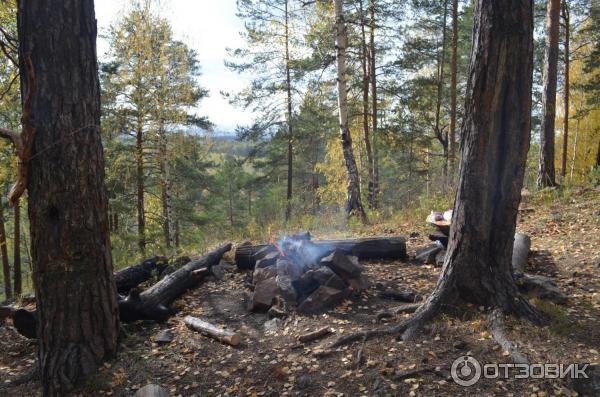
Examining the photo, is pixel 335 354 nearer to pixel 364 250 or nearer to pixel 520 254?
pixel 364 250

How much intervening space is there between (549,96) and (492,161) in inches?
317

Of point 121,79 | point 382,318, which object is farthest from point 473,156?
point 121,79

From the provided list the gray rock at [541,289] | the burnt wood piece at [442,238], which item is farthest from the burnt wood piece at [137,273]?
the gray rock at [541,289]

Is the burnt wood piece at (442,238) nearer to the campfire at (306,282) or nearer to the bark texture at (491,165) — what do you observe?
the campfire at (306,282)

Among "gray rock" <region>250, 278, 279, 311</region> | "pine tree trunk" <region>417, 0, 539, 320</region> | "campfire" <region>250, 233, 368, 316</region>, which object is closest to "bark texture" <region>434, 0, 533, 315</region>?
"pine tree trunk" <region>417, 0, 539, 320</region>

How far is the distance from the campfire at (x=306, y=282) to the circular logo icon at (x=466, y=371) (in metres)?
1.90

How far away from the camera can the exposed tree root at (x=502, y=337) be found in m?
3.28

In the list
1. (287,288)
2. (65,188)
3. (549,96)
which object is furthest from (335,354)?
(549,96)

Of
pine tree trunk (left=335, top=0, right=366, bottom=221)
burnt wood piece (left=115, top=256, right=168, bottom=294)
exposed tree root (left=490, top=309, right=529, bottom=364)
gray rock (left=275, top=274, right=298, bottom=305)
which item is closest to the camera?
exposed tree root (left=490, top=309, right=529, bottom=364)

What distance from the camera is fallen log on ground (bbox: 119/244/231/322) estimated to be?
5.00 meters

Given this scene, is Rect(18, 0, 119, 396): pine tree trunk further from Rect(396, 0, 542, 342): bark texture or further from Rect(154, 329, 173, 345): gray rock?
Rect(396, 0, 542, 342): bark texture

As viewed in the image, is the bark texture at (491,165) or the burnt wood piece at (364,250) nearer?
the bark texture at (491,165)

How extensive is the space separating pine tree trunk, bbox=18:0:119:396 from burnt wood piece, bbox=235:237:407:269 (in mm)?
3029

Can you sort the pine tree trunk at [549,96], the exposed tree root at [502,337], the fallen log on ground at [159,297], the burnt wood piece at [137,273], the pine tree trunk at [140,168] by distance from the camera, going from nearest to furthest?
the exposed tree root at [502,337], the fallen log on ground at [159,297], the burnt wood piece at [137,273], the pine tree trunk at [549,96], the pine tree trunk at [140,168]
